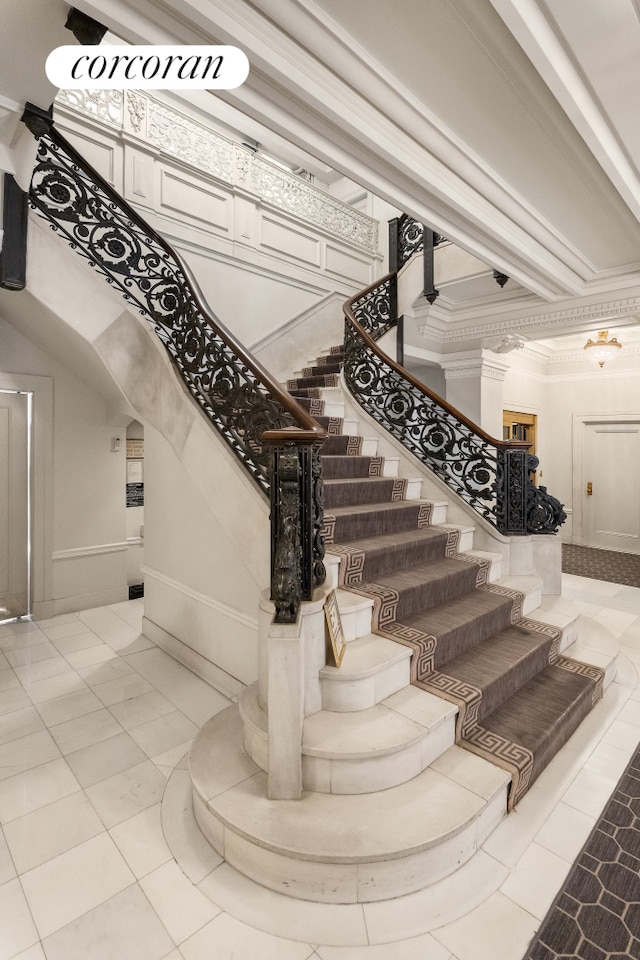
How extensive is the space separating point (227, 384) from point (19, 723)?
2.41m

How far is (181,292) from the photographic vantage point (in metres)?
3.32

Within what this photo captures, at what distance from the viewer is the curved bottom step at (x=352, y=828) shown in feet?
5.33

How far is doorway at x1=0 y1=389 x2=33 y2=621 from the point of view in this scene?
4.43m

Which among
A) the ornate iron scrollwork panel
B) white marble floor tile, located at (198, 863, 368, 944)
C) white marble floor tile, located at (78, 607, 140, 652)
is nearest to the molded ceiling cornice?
the ornate iron scrollwork panel

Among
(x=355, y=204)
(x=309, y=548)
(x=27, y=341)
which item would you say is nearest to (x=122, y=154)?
(x=27, y=341)

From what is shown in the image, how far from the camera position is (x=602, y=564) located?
661 centimetres

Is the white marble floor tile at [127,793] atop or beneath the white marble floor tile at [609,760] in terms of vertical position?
beneath

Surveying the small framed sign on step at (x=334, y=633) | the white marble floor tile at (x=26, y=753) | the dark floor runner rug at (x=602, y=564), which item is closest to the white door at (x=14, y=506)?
the white marble floor tile at (x=26, y=753)

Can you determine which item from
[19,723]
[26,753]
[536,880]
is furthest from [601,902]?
[19,723]

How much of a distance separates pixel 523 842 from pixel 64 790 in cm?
209

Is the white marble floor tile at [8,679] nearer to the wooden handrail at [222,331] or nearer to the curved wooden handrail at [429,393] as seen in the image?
the wooden handrail at [222,331]

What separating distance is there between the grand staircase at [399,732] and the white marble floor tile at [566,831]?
0.50 ft

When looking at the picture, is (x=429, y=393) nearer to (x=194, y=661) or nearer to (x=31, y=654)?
(x=194, y=661)

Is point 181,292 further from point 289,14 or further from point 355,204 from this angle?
point 355,204
